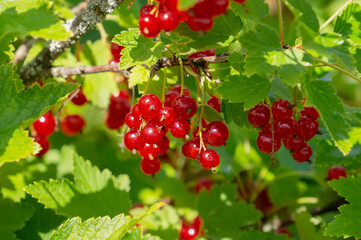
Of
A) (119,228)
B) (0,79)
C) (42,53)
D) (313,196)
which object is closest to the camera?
(119,228)

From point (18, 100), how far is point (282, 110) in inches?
34.0

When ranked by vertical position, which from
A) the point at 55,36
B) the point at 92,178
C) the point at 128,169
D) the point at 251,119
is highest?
the point at 55,36

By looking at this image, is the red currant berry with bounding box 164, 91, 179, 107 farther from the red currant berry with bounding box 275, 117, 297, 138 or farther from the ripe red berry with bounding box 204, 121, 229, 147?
the red currant berry with bounding box 275, 117, 297, 138

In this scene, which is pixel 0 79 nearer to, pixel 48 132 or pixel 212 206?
pixel 48 132

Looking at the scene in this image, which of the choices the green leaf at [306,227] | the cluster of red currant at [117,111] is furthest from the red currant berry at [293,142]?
the cluster of red currant at [117,111]

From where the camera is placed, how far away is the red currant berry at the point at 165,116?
48.8 inches

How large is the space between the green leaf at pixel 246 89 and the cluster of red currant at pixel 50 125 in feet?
2.48

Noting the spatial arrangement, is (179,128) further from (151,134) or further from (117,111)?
(117,111)

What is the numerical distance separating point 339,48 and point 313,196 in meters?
1.36

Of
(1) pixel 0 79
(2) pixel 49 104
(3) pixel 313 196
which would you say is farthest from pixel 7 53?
(3) pixel 313 196

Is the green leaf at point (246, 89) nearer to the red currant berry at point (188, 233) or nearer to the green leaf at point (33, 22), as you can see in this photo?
the green leaf at point (33, 22)

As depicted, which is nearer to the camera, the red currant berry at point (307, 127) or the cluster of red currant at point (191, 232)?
the red currant berry at point (307, 127)

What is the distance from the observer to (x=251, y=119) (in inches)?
51.2

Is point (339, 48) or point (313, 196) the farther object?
point (313, 196)
